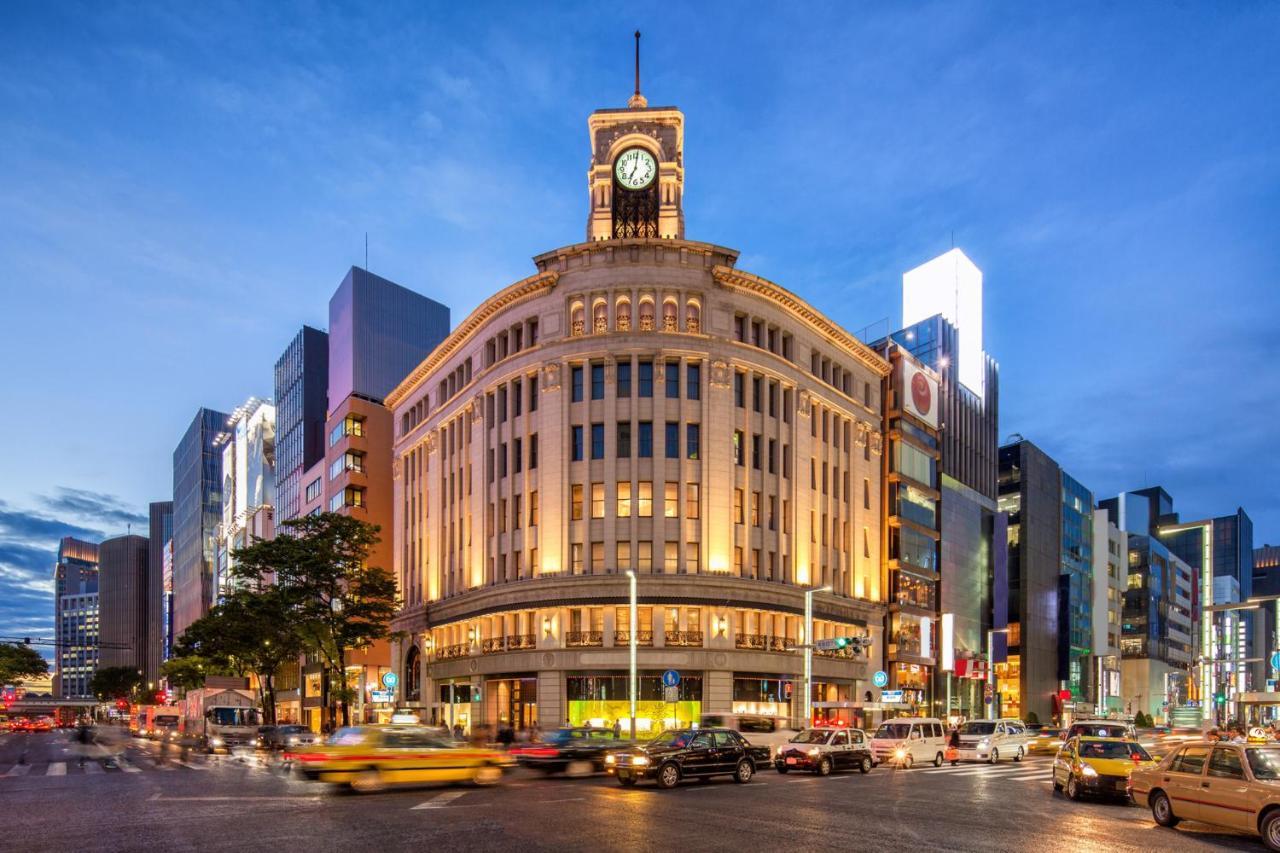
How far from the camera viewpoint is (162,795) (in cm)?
2530

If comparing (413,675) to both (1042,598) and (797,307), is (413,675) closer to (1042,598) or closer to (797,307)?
(797,307)

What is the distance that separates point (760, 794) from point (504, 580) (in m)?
38.2

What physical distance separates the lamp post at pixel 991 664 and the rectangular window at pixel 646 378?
173 ft

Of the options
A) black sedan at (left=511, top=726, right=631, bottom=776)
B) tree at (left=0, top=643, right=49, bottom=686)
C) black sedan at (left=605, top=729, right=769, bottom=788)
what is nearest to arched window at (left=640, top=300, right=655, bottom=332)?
black sedan at (left=511, top=726, right=631, bottom=776)

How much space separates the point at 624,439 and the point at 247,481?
100 m

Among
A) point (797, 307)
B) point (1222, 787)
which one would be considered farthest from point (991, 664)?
point (1222, 787)

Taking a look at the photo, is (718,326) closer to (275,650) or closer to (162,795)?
(275,650)

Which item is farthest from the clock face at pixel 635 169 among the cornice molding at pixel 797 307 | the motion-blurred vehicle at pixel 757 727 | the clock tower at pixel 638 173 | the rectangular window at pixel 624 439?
the motion-blurred vehicle at pixel 757 727

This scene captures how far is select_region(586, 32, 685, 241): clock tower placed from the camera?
7462 centimetres

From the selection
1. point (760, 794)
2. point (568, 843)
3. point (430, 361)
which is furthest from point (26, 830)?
point (430, 361)

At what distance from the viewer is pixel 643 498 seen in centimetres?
5869

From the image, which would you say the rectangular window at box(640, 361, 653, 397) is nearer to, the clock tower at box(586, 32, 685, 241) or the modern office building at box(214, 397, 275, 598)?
the clock tower at box(586, 32, 685, 241)

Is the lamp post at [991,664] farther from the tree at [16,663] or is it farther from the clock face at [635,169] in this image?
the tree at [16,663]

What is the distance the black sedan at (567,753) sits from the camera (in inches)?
1331
